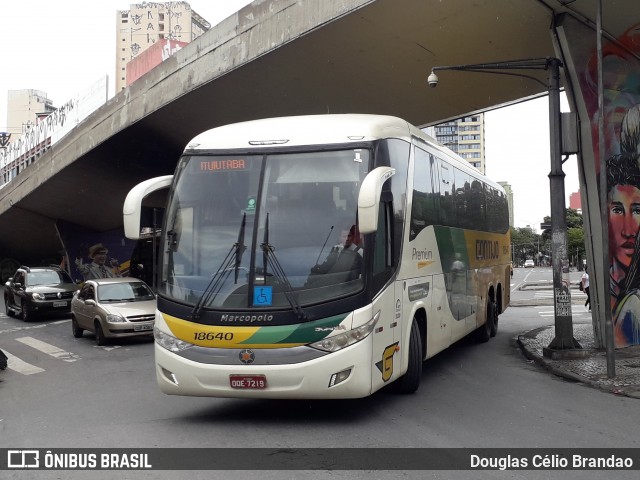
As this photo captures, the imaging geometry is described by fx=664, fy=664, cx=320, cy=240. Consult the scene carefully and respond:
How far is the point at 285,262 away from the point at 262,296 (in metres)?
0.44

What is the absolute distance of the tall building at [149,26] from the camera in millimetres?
139625

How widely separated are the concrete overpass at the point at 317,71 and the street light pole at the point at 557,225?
931mm

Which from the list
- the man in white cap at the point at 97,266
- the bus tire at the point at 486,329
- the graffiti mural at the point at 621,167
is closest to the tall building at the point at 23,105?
the man in white cap at the point at 97,266

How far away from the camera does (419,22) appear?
14.1 metres

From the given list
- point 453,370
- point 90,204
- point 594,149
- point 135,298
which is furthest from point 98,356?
point 90,204

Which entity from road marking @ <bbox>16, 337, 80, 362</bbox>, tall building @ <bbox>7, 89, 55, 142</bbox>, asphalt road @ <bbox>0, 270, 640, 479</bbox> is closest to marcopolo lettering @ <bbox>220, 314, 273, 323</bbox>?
asphalt road @ <bbox>0, 270, 640, 479</bbox>

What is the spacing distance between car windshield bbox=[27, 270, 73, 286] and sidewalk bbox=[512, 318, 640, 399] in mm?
15698

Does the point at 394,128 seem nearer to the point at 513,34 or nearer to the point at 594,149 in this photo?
the point at 594,149

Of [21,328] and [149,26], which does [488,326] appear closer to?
[21,328]

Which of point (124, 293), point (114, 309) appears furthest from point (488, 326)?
point (124, 293)

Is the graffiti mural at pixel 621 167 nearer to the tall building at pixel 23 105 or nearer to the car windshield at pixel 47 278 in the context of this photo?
the car windshield at pixel 47 278

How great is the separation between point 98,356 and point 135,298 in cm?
283

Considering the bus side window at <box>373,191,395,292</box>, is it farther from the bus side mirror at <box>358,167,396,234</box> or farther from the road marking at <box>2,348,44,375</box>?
the road marking at <box>2,348,44,375</box>

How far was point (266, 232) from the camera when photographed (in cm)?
721
